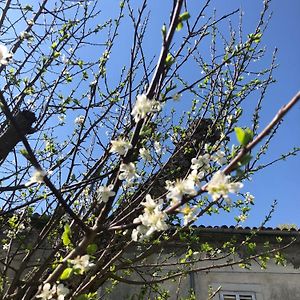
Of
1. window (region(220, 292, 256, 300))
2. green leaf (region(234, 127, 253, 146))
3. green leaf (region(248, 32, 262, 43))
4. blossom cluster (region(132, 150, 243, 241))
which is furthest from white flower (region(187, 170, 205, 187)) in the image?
window (region(220, 292, 256, 300))

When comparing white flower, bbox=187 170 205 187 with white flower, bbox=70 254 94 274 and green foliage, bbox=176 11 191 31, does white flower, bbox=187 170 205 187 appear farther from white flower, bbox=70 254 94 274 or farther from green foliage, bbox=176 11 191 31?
green foliage, bbox=176 11 191 31

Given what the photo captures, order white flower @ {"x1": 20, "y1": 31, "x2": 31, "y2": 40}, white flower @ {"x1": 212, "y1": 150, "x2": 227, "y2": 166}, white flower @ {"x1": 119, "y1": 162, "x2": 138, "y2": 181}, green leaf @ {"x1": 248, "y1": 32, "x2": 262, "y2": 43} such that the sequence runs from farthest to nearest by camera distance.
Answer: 1. green leaf @ {"x1": 248, "y1": 32, "x2": 262, "y2": 43}
2. white flower @ {"x1": 20, "y1": 31, "x2": 31, "y2": 40}
3. white flower @ {"x1": 212, "y1": 150, "x2": 227, "y2": 166}
4. white flower @ {"x1": 119, "y1": 162, "x2": 138, "y2": 181}

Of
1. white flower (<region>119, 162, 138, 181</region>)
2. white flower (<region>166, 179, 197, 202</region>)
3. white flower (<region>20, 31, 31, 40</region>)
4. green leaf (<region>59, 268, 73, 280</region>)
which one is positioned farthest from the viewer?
white flower (<region>20, 31, 31, 40</region>)

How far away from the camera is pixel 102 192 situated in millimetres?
1860

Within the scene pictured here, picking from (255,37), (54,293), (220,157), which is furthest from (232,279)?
(54,293)

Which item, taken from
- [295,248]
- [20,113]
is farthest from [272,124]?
[295,248]

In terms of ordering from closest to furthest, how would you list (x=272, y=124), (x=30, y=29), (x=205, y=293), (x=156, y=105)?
(x=272, y=124) → (x=156, y=105) → (x=30, y=29) → (x=205, y=293)

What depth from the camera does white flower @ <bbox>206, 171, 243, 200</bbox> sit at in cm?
155

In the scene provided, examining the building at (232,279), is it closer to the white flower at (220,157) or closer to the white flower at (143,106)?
the white flower at (220,157)

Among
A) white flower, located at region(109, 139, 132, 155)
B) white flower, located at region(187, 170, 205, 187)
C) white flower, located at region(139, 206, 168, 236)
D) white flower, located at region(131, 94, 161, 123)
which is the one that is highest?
white flower, located at region(131, 94, 161, 123)

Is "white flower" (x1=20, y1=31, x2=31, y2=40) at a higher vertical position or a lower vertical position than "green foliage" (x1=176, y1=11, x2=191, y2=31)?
higher

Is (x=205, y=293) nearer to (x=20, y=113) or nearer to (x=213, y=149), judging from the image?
(x=213, y=149)

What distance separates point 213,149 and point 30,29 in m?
2.15

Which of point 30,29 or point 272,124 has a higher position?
point 30,29
